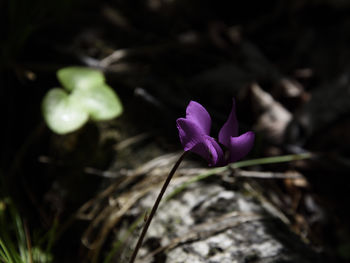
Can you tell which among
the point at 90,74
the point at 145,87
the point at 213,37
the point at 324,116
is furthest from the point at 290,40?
the point at 90,74

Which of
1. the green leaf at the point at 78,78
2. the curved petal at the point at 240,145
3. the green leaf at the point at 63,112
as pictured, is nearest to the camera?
the curved petal at the point at 240,145

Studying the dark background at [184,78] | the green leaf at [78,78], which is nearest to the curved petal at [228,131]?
the dark background at [184,78]

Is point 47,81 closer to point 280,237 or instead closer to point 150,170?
point 150,170

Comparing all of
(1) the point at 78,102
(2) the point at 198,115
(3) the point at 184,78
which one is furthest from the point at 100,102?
(2) the point at 198,115

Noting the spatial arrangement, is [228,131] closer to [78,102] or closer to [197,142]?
[197,142]

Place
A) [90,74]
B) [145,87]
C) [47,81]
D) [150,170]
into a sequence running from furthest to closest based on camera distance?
[47,81] < [145,87] < [90,74] < [150,170]

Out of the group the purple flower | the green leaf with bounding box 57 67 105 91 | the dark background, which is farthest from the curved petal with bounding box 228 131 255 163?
the green leaf with bounding box 57 67 105 91

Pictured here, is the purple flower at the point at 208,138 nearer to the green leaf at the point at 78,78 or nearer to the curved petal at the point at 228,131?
the curved petal at the point at 228,131
